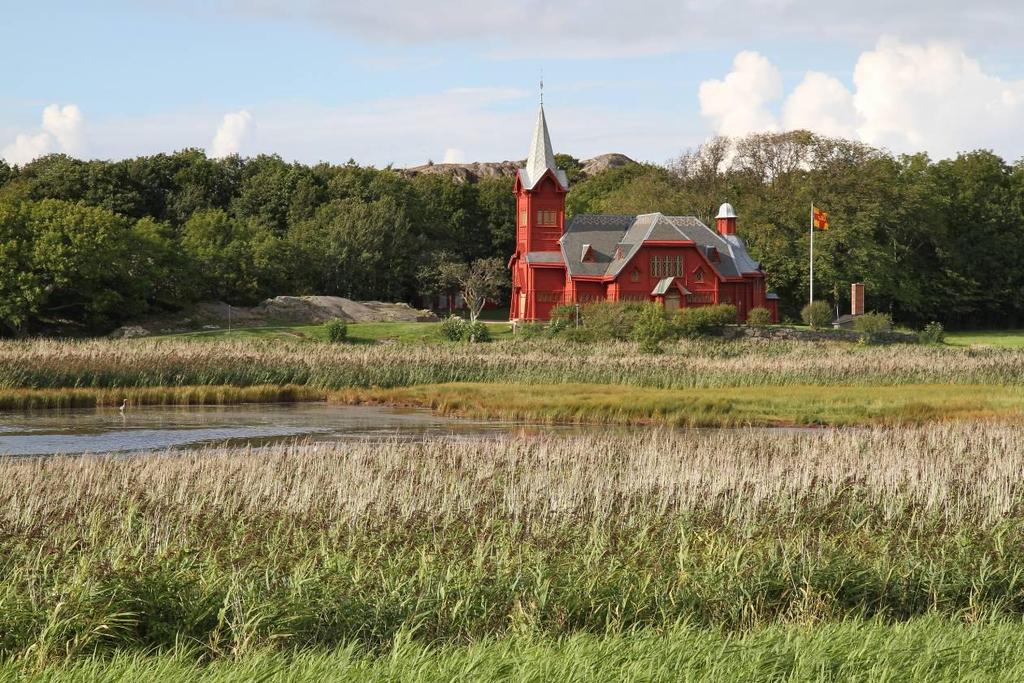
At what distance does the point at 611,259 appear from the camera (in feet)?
205

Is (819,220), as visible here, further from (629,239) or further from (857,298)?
(629,239)

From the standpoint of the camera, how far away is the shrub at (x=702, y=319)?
172ft

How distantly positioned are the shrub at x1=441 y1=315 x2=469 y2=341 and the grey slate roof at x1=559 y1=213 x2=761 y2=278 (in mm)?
9636

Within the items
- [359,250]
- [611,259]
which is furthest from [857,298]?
[359,250]

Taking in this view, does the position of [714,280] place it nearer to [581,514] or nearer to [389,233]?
[389,233]

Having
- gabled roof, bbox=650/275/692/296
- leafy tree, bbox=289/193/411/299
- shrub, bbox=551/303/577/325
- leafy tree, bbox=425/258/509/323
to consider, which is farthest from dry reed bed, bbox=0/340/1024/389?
leafy tree, bbox=289/193/411/299

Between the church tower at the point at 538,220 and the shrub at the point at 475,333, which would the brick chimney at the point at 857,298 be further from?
the shrub at the point at 475,333

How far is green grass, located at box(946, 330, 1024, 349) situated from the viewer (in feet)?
190

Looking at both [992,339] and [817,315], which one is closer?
[817,315]

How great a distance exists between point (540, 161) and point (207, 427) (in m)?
37.9

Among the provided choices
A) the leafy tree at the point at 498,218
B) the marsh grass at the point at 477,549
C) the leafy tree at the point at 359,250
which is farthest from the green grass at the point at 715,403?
the leafy tree at the point at 498,218

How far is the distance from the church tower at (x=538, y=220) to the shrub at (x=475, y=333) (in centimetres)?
968

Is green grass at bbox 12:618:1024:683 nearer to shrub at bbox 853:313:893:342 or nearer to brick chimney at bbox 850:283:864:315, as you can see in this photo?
shrub at bbox 853:313:893:342

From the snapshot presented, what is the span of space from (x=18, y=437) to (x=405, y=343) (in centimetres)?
2569
